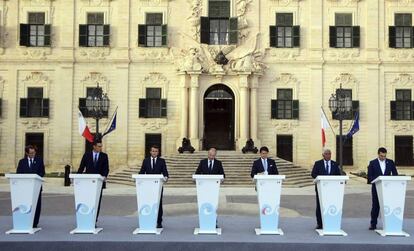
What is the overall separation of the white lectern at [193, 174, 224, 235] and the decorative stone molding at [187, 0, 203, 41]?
21.0m

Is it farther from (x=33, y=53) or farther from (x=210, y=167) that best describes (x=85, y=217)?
(x=33, y=53)

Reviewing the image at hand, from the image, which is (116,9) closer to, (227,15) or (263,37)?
(227,15)

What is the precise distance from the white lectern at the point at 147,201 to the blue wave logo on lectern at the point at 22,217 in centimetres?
185

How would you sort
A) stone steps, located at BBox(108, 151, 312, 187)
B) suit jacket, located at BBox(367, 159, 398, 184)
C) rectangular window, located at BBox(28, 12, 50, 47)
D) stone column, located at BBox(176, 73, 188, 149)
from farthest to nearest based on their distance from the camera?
rectangular window, located at BBox(28, 12, 50, 47), stone column, located at BBox(176, 73, 188, 149), stone steps, located at BBox(108, 151, 312, 187), suit jacket, located at BBox(367, 159, 398, 184)

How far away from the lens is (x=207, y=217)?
949 cm

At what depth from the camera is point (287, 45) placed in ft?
98.9

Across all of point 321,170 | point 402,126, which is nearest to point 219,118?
point 402,126

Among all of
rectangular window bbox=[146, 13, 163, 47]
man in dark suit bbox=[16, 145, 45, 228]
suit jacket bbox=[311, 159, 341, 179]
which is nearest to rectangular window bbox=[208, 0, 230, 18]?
rectangular window bbox=[146, 13, 163, 47]

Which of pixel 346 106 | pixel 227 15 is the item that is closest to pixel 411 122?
pixel 346 106

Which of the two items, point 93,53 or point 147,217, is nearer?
point 147,217

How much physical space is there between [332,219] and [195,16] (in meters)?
21.9

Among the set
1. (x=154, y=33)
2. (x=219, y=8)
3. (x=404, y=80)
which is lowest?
(x=404, y=80)

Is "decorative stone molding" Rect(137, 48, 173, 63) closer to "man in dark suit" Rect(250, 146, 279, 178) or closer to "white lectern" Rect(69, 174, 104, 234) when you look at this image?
"man in dark suit" Rect(250, 146, 279, 178)

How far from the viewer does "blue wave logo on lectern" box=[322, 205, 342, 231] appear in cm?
943
